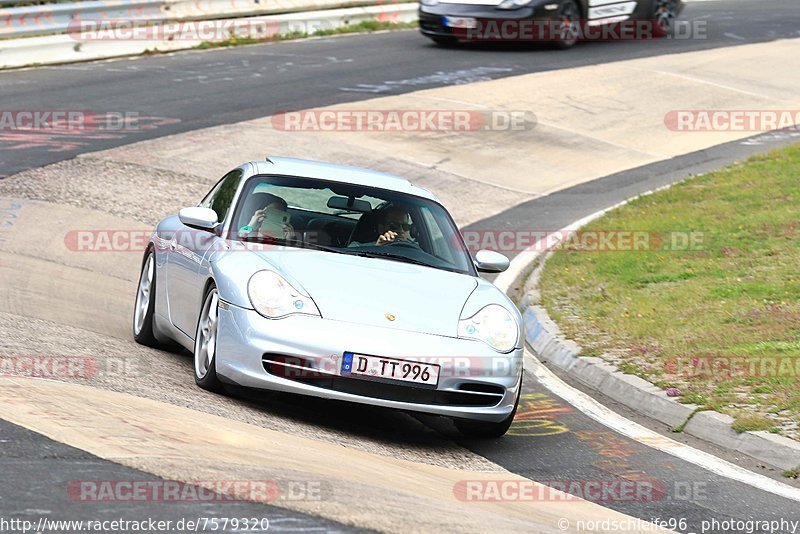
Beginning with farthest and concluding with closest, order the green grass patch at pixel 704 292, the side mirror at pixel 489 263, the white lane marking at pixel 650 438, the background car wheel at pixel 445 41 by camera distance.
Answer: the background car wheel at pixel 445 41 → the green grass patch at pixel 704 292 → the side mirror at pixel 489 263 → the white lane marking at pixel 650 438

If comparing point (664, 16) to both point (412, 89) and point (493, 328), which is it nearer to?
point (412, 89)

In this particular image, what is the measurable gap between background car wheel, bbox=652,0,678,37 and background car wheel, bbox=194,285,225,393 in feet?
69.9

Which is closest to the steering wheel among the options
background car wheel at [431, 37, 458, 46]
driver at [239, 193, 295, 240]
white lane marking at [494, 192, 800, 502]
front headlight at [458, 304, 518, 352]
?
driver at [239, 193, 295, 240]

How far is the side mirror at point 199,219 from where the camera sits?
830 cm

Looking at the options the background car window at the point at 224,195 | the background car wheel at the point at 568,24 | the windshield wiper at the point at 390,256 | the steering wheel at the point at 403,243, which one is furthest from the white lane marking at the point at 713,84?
the windshield wiper at the point at 390,256

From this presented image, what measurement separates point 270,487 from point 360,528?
54 cm

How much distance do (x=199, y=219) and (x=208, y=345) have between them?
3.25ft

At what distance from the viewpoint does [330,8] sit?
1105 inches

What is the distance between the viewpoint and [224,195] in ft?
29.6

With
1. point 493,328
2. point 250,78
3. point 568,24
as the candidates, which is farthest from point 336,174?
point 568,24

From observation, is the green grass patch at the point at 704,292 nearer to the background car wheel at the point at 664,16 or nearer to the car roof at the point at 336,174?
the car roof at the point at 336,174

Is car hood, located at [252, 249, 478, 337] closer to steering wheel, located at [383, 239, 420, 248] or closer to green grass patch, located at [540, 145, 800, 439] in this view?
steering wheel, located at [383, 239, 420, 248]

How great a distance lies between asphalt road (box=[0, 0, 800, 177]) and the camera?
17430 millimetres

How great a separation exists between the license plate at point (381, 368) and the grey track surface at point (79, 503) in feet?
5.88
